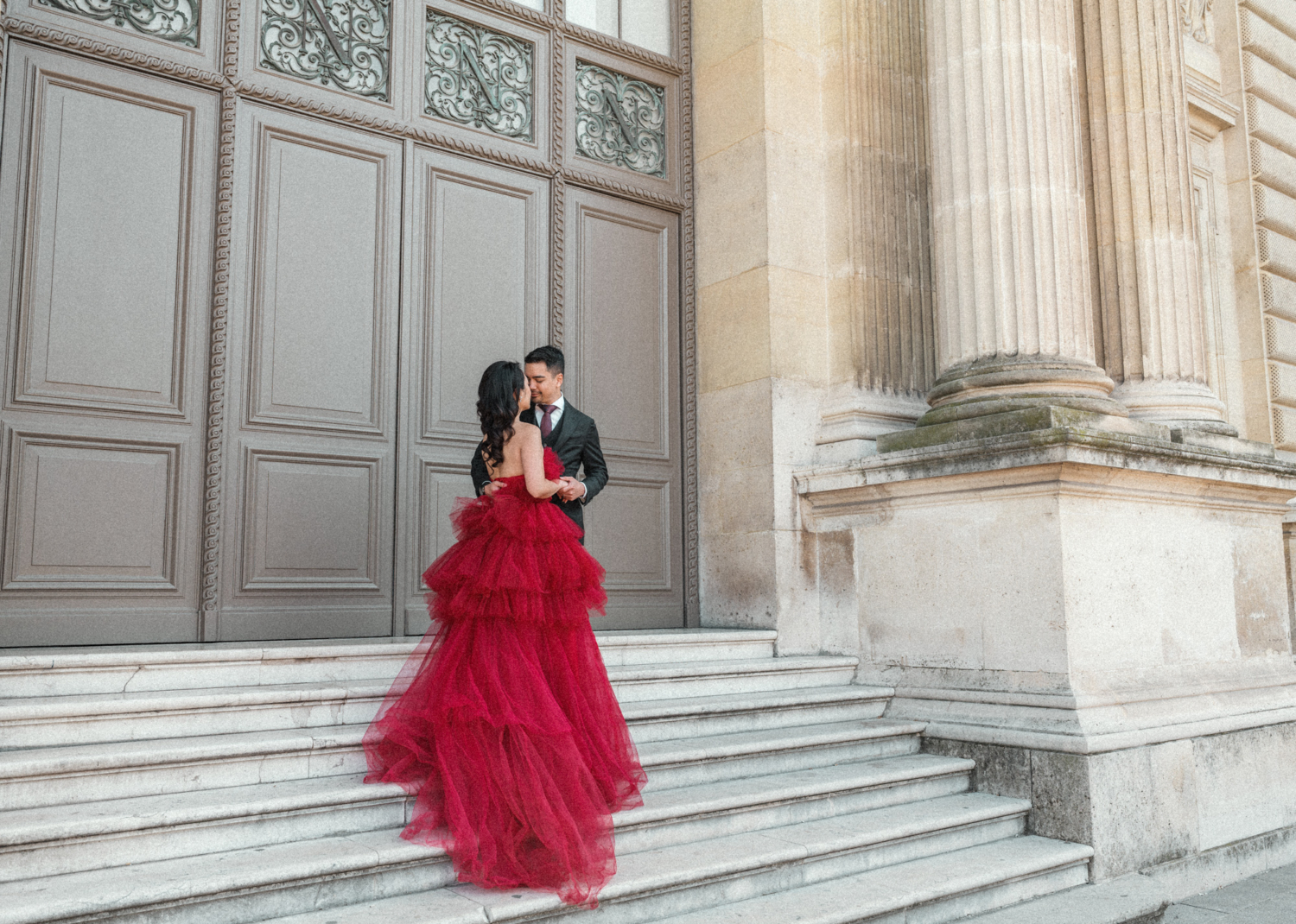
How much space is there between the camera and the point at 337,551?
602 cm

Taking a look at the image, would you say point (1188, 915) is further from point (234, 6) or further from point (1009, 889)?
point (234, 6)

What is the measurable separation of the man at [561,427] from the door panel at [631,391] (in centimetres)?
152

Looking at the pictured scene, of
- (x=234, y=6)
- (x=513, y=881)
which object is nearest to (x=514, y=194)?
(x=234, y=6)

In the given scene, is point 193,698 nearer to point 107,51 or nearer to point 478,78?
point 107,51

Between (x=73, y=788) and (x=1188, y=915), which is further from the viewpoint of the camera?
(x=1188, y=915)

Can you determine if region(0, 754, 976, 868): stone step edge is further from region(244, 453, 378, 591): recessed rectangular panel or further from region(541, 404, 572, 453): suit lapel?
region(244, 453, 378, 591): recessed rectangular panel

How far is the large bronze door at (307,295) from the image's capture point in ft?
17.3

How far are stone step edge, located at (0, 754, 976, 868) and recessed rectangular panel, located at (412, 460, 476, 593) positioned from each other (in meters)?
2.43

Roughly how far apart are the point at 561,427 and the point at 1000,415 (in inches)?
94.8

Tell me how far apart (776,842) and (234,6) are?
5.43m

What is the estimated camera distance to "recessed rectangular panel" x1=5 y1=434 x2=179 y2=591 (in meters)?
5.09

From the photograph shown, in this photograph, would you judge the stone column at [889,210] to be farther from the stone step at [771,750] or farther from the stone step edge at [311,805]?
the stone step edge at [311,805]

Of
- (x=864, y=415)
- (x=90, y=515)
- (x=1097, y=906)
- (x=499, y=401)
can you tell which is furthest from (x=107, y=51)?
(x=1097, y=906)

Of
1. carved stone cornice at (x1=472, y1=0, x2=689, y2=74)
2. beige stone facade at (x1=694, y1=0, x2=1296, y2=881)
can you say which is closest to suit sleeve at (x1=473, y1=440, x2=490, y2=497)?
beige stone facade at (x1=694, y1=0, x2=1296, y2=881)
